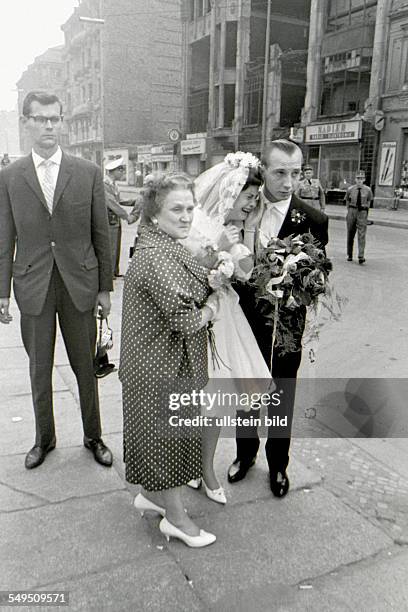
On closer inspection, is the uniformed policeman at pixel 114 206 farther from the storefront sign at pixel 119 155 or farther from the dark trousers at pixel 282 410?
the storefront sign at pixel 119 155

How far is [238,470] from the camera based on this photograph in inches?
126

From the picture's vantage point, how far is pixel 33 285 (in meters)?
3.14

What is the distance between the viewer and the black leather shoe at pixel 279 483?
9.87 ft

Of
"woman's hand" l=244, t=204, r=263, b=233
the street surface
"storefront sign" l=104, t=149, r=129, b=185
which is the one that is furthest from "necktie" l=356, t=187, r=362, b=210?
"storefront sign" l=104, t=149, r=129, b=185

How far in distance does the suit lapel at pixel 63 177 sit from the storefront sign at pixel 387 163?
72.3 ft

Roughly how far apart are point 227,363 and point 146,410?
0.58 metres

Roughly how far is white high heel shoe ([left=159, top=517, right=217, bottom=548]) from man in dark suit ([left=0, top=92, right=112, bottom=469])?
78 centimetres

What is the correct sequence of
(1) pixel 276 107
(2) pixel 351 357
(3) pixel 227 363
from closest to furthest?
(3) pixel 227 363
(2) pixel 351 357
(1) pixel 276 107

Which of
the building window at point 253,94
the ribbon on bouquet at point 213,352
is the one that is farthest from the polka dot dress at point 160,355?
the building window at point 253,94

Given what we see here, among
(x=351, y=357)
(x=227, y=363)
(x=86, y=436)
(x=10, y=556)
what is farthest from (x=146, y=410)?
(x=351, y=357)

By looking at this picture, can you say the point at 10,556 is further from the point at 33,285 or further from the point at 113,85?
the point at 113,85

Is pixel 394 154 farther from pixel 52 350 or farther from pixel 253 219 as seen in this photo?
pixel 52 350

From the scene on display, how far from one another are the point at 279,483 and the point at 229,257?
1325mm

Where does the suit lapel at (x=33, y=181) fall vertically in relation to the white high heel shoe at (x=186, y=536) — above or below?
above
